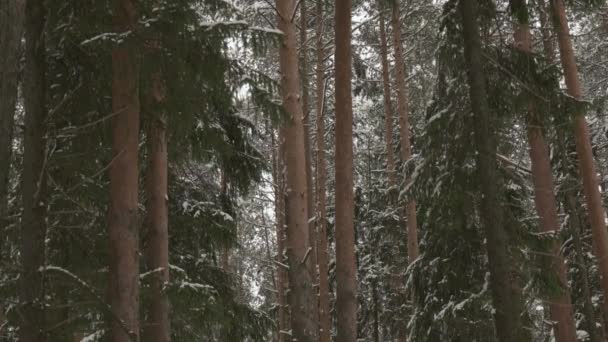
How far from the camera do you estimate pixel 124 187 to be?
20.0 feet

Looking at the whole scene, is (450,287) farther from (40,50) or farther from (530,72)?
(40,50)

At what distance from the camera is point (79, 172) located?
713 cm

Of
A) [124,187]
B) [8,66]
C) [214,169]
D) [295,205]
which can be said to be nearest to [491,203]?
[295,205]

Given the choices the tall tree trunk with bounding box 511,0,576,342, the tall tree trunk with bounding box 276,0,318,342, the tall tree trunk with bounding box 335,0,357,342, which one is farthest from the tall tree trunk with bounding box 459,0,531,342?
the tall tree trunk with bounding box 511,0,576,342

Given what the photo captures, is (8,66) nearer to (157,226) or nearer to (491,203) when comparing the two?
(157,226)

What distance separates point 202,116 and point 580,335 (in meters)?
11.3

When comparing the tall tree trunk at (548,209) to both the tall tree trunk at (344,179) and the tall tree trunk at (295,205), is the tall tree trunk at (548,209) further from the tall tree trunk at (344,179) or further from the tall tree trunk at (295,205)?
the tall tree trunk at (295,205)

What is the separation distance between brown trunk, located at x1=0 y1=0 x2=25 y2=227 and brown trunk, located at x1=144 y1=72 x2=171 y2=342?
A: 2729mm

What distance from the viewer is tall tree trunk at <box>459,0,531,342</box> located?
6508 mm

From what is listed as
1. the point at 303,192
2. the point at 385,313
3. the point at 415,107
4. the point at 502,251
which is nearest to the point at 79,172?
the point at 303,192

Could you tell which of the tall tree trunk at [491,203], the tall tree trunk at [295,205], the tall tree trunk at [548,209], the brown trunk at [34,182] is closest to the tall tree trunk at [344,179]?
the tall tree trunk at [295,205]

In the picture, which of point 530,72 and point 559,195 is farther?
point 559,195

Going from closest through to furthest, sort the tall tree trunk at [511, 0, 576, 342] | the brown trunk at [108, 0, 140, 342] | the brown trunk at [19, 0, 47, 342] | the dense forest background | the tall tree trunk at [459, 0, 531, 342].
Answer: the brown trunk at [19, 0, 47, 342]
the dense forest background
the brown trunk at [108, 0, 140, 342]
the tall tree trunk at [459, 0, 531, 342]
the tall tree trunk at [511, 0, 576, 342]

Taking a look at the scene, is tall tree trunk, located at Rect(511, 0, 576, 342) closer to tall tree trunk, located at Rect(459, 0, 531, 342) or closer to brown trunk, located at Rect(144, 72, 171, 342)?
tall tree trunk, located at Rect(459, 0, 531, 342)
